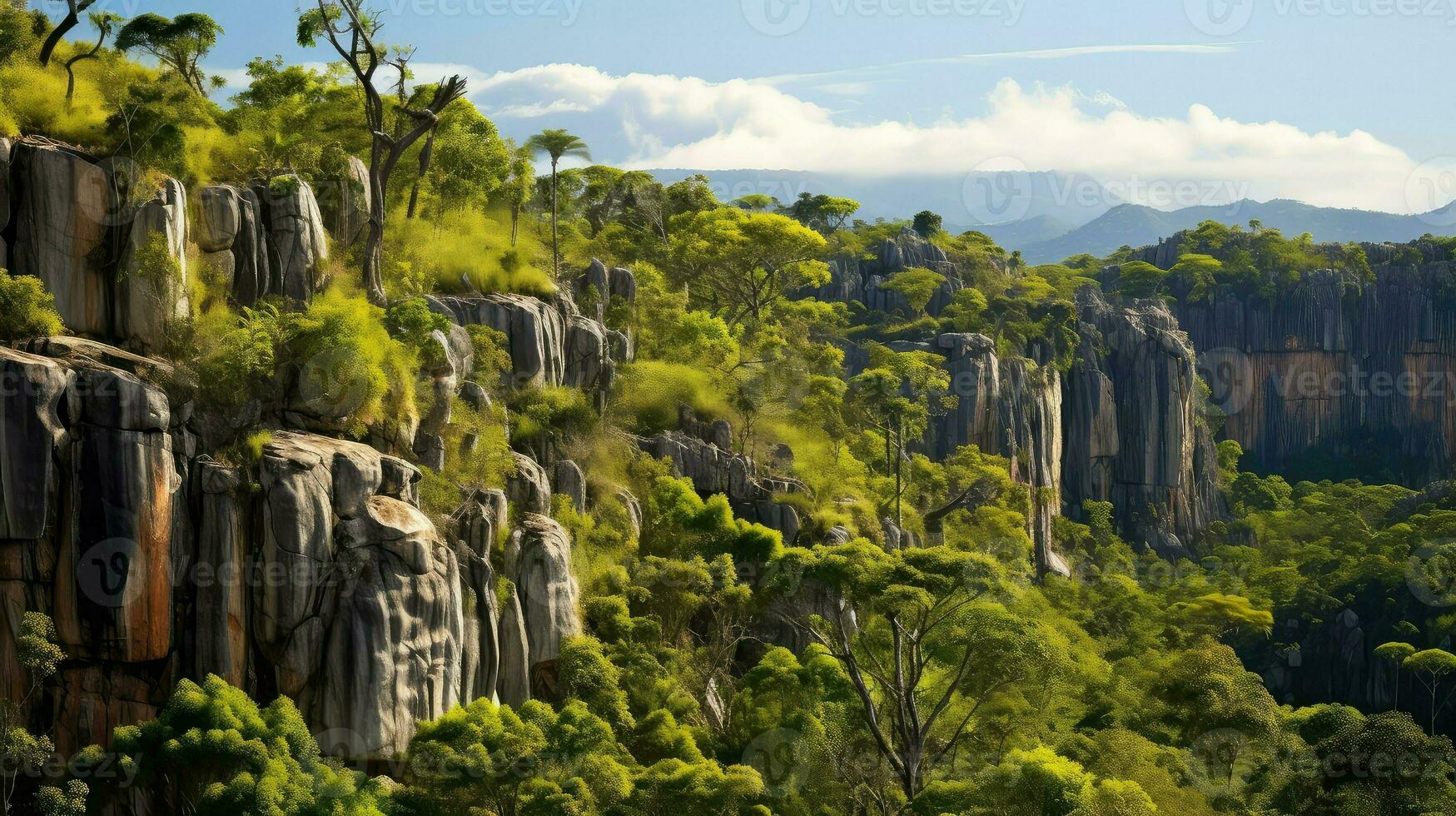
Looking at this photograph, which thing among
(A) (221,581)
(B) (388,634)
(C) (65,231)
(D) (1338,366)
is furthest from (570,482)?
(D) (1338,366)

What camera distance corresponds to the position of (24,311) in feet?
66.4

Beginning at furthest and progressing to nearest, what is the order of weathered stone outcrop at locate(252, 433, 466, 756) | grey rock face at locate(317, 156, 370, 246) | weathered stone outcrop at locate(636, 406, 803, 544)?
1. weathered stone outcrop at locate(636, 406, 803, 544)
2. grey rock face at locate(317, 156, 370, 246)
3. weathered stone outcrop at locate(252, 433, 466, 756)

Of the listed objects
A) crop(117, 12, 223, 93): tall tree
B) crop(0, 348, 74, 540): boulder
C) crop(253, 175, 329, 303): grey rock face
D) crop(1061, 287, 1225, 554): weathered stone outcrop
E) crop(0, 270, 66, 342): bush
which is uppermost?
crop(117, 12, 223, 93): tall tree

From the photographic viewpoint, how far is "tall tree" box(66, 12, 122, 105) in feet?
77.6

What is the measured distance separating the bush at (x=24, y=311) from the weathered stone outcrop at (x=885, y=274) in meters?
41.3

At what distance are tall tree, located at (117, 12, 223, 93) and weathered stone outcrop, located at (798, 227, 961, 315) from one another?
114 feet

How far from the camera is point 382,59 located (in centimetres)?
2755

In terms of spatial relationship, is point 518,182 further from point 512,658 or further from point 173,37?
point 512,658

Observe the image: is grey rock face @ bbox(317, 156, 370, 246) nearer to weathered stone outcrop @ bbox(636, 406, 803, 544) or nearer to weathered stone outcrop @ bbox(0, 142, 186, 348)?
weathered stone outcrop @ bbox(0, 142, 186, 348)

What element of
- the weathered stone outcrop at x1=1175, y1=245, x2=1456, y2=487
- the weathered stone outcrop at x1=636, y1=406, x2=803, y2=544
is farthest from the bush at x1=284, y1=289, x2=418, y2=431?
the weathered stone outcrop at x1=1175, y1=245, x2=1456, y2=487

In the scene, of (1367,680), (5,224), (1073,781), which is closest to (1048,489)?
(1367,680)

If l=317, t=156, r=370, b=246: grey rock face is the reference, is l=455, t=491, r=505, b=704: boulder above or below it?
below

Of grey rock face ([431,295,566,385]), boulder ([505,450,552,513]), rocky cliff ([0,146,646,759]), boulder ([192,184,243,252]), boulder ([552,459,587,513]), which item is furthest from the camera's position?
grey rock face ([431,295,566,385])

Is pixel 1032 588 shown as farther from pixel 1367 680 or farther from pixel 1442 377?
pixel 1442 377
